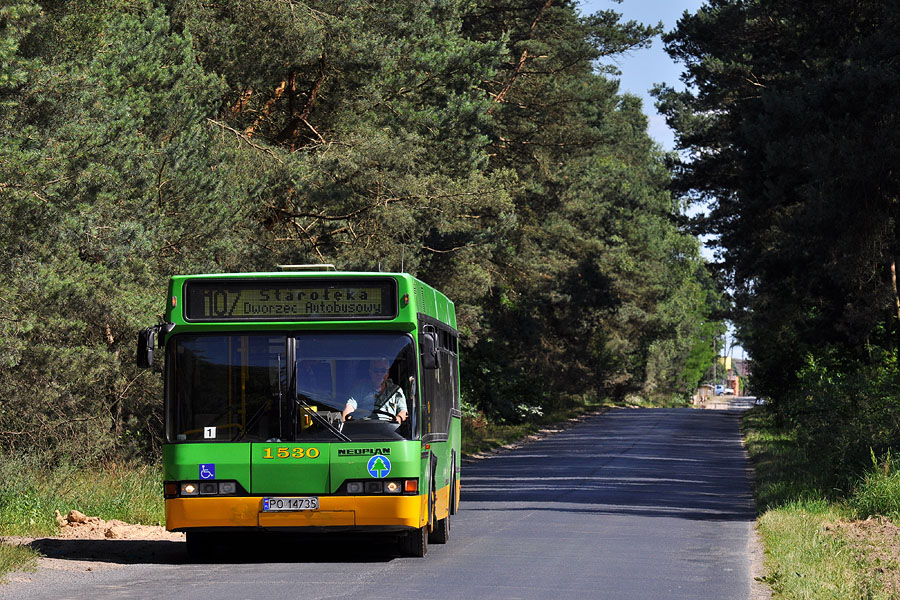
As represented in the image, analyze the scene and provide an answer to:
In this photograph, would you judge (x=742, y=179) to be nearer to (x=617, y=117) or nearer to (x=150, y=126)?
(x=150, y=126)

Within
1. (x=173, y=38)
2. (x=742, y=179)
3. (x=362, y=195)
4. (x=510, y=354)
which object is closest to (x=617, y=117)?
(x=510, y=354)

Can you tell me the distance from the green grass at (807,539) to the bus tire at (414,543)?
11.8 feet

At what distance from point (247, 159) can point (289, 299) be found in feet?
51.0

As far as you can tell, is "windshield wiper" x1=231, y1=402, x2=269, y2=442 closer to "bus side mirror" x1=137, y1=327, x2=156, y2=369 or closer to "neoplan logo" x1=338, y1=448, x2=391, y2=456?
"neoplan logo" x1=338, y1=448, x2=391, y2=456

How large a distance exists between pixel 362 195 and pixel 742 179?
1077 cm


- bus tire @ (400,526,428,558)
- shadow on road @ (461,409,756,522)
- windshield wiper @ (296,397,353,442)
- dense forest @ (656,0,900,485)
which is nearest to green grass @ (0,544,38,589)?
windshield wiper @ (296,397,353,442)

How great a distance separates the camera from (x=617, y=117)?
81.4m

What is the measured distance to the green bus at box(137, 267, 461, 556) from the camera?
13.2 meters

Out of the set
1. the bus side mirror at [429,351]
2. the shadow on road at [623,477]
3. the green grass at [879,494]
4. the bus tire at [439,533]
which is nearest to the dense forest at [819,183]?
the green grass at [879,494]

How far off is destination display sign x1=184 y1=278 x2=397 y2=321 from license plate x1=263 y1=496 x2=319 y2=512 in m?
1.83

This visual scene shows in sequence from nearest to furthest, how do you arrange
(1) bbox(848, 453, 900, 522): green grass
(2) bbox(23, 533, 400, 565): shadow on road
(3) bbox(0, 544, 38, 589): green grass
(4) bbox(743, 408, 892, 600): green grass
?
(4) bbox(743, 408, 892, 600): green grass, (3) bbox(0, 544, 38, 589): green grass, (2) bbox(23, 533, 400, 565): shadow on road, (1) bbox(848, 453, 900, 522): green grass

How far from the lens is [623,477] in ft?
92.6

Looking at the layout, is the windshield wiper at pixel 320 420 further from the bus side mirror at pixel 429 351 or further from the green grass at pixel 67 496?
the green grass at pixel 67 496

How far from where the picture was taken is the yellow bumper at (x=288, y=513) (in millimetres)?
13133
